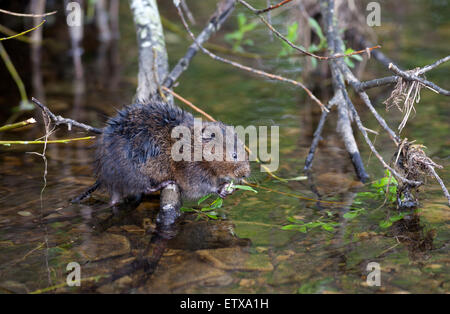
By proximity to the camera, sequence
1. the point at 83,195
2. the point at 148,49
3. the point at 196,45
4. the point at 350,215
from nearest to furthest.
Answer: the point at 350,215 < the point at 83,195 < the point at 148,49 < the point at 196,45

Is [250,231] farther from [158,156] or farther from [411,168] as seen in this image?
[411,168]

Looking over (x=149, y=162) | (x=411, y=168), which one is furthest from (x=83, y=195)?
(x=411, y=168)

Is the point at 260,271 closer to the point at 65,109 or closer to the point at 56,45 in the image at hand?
the point at 65,109

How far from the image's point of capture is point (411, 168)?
400cm

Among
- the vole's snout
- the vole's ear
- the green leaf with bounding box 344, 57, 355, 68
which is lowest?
the vole's snout

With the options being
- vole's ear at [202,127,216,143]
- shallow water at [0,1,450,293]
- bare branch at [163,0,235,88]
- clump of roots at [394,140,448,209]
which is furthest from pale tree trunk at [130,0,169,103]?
Answer: clump of roots at [394,140,448,209]

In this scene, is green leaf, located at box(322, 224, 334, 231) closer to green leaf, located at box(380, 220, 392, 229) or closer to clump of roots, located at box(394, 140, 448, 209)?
green leaf, located at box(380, 220, 392, 229)

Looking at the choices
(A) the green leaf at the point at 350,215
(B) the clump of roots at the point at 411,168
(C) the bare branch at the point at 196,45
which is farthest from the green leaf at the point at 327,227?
(C) the bare branch at the point at 196,45

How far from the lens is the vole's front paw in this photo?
4410 millimetres

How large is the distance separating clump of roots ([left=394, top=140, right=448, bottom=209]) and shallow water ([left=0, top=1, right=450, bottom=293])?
124 mm

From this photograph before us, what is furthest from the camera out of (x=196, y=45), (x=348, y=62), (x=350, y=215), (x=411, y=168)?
(x=348, y=62)

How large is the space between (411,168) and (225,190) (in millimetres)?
1456

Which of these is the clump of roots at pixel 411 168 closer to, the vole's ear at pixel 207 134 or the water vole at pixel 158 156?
the water vole at pixel 158 156

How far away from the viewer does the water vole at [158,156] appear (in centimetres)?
420
